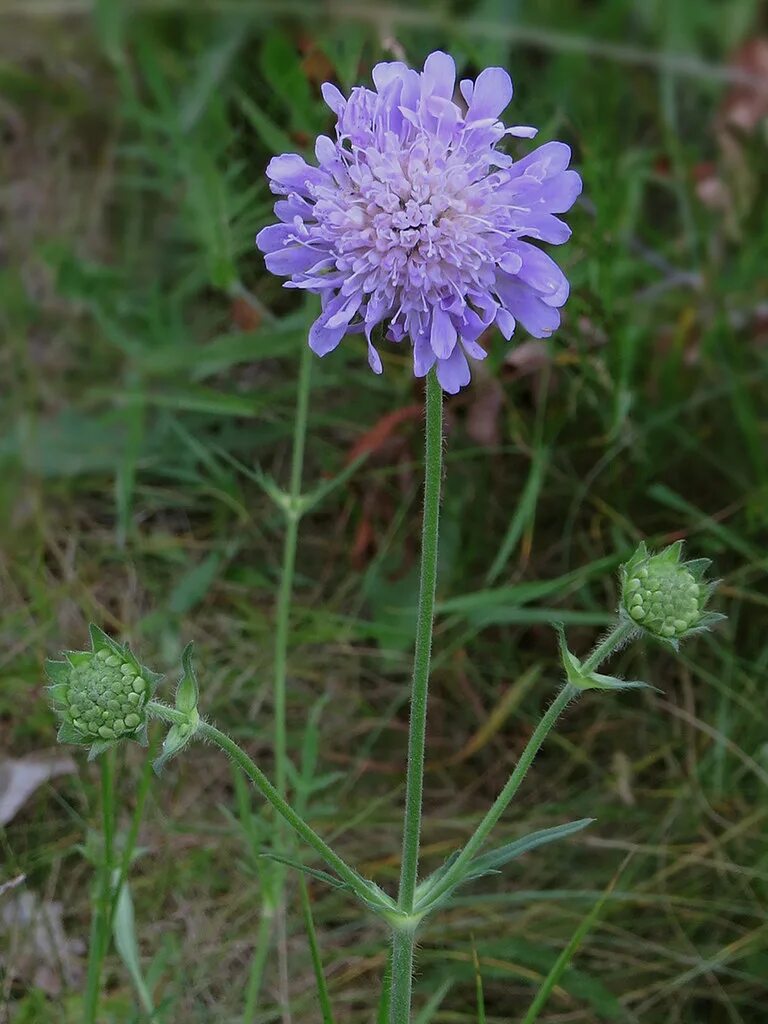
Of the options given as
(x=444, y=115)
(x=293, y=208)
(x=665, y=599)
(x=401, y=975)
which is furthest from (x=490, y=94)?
(x=401, y=975)

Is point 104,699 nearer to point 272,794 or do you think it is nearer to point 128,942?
point 272,794

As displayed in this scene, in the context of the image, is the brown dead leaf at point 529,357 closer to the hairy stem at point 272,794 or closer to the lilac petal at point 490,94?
the lilac petal at point 490,94

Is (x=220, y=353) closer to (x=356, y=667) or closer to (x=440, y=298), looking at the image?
(x=356, y=667)

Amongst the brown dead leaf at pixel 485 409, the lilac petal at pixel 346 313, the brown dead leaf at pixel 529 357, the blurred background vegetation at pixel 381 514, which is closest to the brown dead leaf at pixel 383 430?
the blurred background vegetation at pixel 381 514

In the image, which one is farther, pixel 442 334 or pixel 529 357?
pixel 529 357

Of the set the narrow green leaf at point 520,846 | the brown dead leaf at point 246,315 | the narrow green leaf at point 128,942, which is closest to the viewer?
the narrow green leaf at point 520,846

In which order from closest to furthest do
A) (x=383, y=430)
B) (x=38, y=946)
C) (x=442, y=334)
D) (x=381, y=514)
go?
(x=442, y=334)
(x=38, y=946)
(x=383, y=430)
(x=381, y=514)
